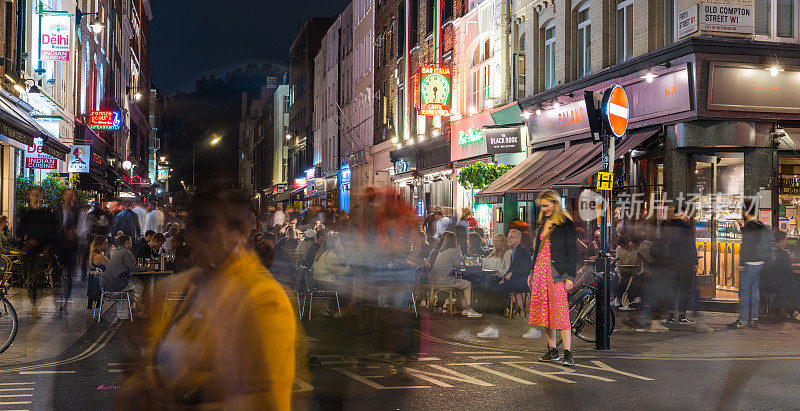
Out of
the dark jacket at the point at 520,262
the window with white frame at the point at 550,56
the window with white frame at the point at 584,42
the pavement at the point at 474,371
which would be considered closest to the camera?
the pavement at the point at 474,371

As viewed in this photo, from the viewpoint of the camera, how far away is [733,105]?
16891 millimetres

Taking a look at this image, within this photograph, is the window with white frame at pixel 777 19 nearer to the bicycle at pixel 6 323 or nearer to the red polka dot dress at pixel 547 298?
the red polka dot dress at pixel 547 298

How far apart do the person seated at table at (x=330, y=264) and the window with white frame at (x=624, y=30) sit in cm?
1036

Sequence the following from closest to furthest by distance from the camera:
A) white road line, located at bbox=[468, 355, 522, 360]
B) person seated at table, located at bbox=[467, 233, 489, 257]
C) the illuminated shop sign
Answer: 1. white road line, located at bbox=[468, 355, 522, 360]
2. person seated at table, located at bbox=[467, 233, 489, 257]
3. the illuminated shop sign

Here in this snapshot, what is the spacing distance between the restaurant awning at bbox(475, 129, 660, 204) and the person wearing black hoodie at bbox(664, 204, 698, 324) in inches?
191

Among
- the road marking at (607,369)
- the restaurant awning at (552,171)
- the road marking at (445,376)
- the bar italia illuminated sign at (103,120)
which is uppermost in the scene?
the bar italia illuminated sign at (103,120)

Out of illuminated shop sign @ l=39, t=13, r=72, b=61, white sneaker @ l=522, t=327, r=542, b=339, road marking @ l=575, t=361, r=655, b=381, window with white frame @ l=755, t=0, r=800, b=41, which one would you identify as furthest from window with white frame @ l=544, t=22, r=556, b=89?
road marking @ l=575, t=361, r=655, b=381

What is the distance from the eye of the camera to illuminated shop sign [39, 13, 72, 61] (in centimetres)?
2367

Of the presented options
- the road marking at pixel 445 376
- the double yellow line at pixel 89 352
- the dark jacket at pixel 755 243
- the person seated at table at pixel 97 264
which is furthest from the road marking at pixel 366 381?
the dark jacket at pixel 755 243

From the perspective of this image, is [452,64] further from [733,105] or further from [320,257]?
[320,257]

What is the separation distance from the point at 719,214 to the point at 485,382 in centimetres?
1016

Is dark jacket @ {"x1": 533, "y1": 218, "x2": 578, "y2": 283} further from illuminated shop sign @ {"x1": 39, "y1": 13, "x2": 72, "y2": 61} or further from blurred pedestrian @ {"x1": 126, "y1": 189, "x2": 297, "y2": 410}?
illuminated shop sign @ {"x1": 39, "y1": 13, "x2": 72, "y2": 61}

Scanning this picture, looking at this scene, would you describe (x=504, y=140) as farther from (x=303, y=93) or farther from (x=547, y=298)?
(x=303, y=93)

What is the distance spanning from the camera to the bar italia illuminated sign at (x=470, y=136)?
28078mm
